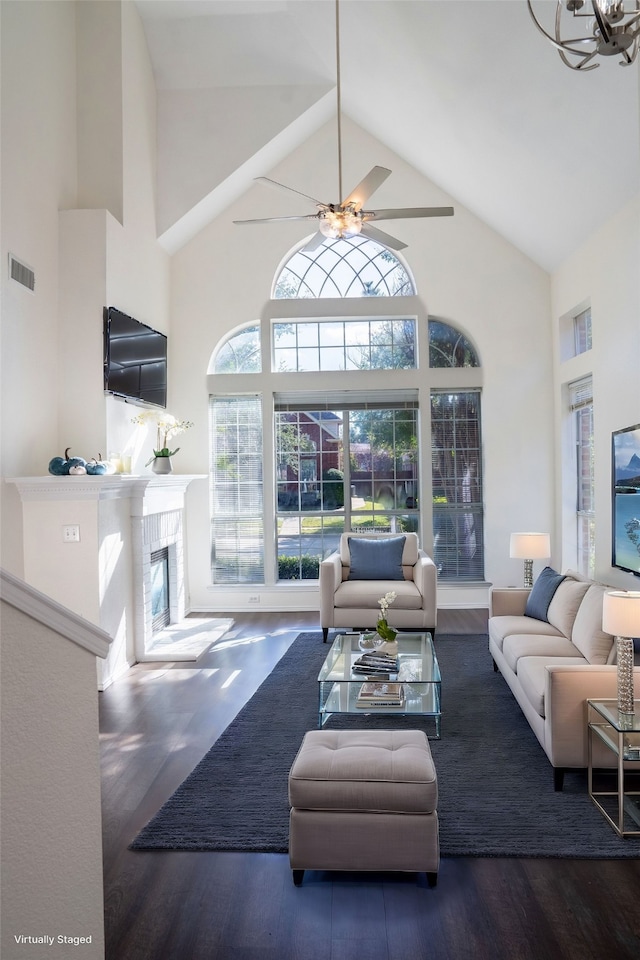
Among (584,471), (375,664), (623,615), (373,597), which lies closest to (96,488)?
(375,664)

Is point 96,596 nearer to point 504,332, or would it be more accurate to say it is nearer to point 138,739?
point 138,739

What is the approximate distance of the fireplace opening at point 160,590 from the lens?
6.24 metres

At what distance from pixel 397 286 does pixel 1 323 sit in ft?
14.5

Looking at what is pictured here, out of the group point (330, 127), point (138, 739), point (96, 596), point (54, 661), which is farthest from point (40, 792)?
point (330, 127)

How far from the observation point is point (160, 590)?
21.3 ft

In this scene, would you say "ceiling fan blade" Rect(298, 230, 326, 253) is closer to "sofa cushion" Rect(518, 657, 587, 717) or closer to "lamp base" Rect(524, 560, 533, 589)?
"sofa cushion" Rect(518, 657, 587, 717)

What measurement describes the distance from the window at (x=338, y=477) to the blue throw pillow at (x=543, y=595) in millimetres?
2560

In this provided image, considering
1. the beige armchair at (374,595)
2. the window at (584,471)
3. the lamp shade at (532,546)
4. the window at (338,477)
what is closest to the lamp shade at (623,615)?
the lamp shade at (532,546)

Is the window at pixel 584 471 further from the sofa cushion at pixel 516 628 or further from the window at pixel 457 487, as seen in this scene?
the sofa cushion at pixel 516 628

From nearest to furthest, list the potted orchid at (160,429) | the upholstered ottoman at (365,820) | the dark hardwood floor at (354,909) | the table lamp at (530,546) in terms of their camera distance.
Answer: the dark hardwood floor at (354,909) < the upholstered ottoman at (365,820) < the table lamp at (530,546) < the potted orchid at (160,429)

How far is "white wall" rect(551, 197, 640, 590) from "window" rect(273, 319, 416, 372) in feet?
6.02

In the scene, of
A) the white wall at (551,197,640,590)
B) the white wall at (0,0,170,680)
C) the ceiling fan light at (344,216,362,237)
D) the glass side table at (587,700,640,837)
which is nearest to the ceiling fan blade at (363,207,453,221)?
the ceiling fan light at (344,216,362,237)

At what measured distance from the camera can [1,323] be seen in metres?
4.40

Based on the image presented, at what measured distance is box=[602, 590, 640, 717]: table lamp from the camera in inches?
117
